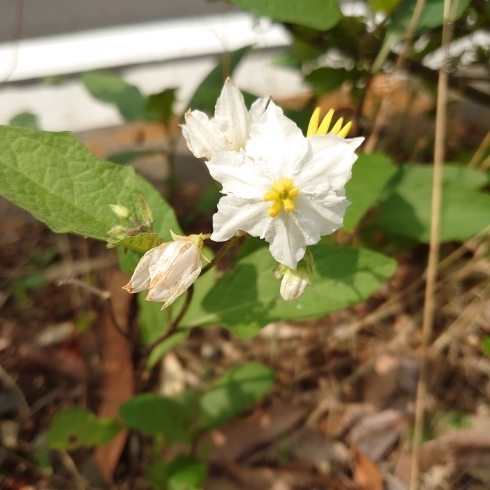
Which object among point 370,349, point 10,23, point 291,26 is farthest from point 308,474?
point 10,23

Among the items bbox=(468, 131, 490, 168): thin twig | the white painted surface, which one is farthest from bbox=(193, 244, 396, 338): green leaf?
the white painted surface

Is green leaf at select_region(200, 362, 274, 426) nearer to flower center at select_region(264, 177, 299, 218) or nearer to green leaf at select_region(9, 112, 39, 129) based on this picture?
flower center at select_region(264, 177, 299, 218)

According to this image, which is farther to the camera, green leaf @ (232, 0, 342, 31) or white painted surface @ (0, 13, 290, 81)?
white painted surface @ (0, 13, 290, 81)

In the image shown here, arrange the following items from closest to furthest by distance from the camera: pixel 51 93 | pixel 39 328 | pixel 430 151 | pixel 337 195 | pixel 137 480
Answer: pixel 337 195, pixel 137 480, pixel 39 328, pixel 430 151, pixel 51 93

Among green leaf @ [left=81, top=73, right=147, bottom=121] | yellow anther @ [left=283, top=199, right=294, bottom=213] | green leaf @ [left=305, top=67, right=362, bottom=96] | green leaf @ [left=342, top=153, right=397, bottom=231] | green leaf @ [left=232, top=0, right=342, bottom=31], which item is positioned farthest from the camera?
green leaf @ [left=81, top=73, right=147, bottom=121]

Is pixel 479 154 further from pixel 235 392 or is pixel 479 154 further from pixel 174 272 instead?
pixel 174 272

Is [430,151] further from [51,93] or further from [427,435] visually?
[51,93]

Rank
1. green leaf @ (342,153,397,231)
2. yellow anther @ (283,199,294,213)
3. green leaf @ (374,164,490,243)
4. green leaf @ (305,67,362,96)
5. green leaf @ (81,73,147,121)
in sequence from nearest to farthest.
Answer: yellow anther @ (283,199,294,213) → green leaf @ (342,153,397,231) → green leaf @ (374,164,490,243) → green leaf @ (305,67,362,96) → green leaf @ (81,73,147,121)
